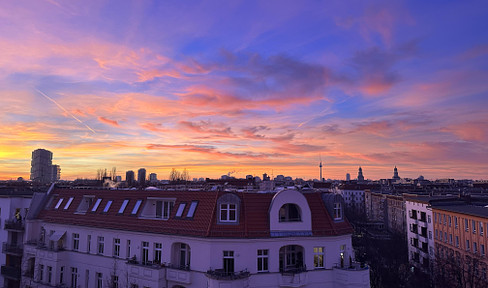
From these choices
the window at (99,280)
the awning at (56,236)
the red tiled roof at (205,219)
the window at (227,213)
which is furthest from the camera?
the awning at (56,236)

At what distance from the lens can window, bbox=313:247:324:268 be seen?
3092cm

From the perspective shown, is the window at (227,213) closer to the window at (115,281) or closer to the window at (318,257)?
the window at (318,257)

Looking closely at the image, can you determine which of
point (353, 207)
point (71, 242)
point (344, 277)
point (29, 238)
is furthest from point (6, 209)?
point (353, 207)

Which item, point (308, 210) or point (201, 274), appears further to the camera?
point (308, 210)

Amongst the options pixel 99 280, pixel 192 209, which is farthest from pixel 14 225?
pixel 192 209

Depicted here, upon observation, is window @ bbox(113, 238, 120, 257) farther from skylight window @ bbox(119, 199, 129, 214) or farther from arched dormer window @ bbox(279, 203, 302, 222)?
arched dormer window @ bbox(279, 203, 302, 222)

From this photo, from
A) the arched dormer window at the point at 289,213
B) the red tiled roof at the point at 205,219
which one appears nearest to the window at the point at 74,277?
the red tiled roof at the point at 205,219

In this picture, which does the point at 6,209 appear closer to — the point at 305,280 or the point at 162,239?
the point at 162,239

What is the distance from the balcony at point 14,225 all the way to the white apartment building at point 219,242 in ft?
53.3

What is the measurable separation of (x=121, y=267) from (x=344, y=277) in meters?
23.4

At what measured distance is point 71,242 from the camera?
131ft

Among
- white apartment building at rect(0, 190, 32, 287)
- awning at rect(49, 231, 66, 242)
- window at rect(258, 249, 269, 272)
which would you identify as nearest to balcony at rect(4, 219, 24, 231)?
white apartment building at rect(0, 190, 32, 287)

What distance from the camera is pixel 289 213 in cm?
3180

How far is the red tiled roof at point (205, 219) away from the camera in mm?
29766
